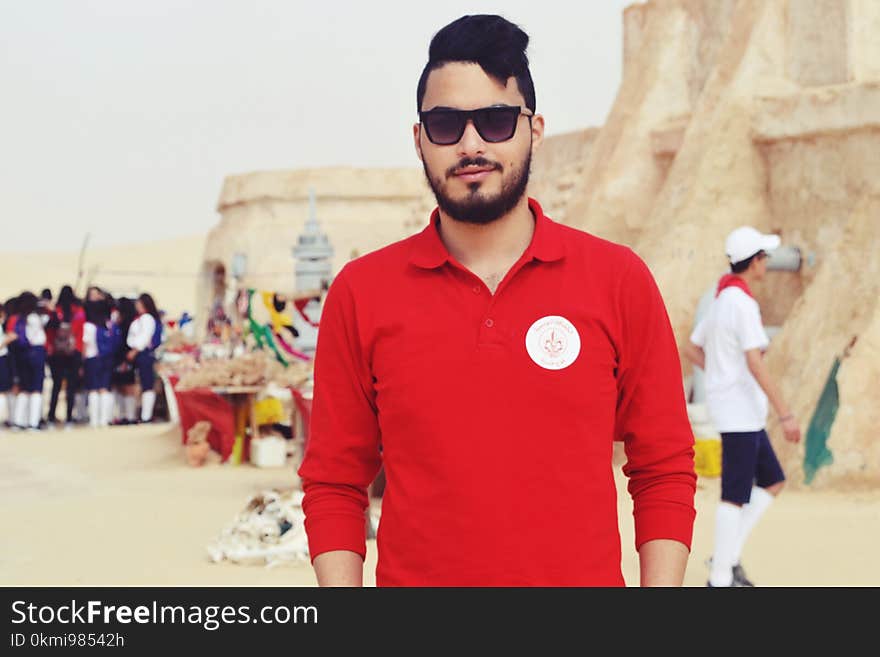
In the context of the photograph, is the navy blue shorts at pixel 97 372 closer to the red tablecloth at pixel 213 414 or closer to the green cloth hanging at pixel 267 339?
the red tablecloth at pixel 213 414

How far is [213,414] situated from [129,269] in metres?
56.5

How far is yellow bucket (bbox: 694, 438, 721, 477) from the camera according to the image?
36.7ft

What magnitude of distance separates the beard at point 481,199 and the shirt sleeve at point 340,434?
10.1 inches

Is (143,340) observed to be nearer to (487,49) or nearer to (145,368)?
(145,368)

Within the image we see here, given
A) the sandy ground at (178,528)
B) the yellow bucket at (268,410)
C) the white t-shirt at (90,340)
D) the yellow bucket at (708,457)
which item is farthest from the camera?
the white t-shirt at (90,340)

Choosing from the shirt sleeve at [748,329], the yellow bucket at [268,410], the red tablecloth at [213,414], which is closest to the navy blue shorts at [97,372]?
the red tablecloth at [213,414]

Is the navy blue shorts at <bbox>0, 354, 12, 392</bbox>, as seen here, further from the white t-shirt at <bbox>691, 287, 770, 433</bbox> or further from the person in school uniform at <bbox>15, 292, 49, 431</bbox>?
the white t-shirt at <bbox>691, 287, 770, 433</bbox>

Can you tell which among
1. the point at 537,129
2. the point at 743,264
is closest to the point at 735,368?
the point at 743,264

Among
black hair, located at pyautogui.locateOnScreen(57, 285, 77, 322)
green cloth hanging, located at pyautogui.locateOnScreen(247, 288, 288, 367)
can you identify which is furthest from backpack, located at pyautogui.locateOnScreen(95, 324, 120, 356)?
green cloth hanging, located at pyautogui.locateOnScreen(247, 288, 288, 367)

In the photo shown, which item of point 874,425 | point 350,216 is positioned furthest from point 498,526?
point 350,216

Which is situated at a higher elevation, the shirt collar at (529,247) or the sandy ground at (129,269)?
the sandy ground at (129,269)

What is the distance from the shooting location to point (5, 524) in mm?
10555

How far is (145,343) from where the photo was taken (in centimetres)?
1775

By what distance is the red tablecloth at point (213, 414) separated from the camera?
13.8m
